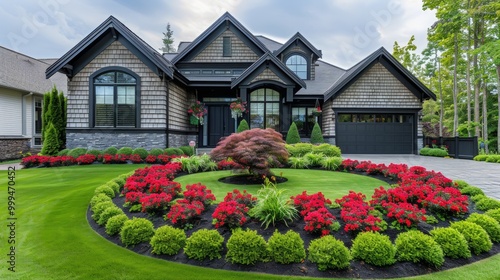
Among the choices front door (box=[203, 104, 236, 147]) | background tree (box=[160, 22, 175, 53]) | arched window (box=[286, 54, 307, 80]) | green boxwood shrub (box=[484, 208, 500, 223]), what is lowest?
green boxwood shrub (box=[484, 208, 500, 223])

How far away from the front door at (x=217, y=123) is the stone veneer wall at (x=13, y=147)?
10.5 m

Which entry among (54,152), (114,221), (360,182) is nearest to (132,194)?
(114,221)

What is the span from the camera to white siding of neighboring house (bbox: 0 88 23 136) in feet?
48.5

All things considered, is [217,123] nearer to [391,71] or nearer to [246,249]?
[391,71]

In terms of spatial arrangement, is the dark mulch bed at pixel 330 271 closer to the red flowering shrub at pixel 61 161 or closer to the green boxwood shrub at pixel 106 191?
the green boxwood shrub at pixel 106 191

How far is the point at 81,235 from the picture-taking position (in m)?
3.70

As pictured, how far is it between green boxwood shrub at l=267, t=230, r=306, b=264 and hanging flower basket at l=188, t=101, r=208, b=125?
Result: 1191 cm

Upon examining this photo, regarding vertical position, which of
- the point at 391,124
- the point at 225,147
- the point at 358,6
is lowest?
the point at 225,147

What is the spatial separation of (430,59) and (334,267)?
33.3m

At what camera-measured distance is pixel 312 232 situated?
341 cm

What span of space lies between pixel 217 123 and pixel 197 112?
1476 mm

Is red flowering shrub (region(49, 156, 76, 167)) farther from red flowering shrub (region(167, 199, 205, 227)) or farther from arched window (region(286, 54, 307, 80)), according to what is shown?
arched window (region(286, 54, 307, 80))

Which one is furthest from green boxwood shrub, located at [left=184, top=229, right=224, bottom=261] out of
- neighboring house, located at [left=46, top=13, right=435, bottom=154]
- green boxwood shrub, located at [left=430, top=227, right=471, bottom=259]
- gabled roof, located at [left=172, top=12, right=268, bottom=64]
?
gabled roof, located at [left=172, top=12, right=268, bottom=64]

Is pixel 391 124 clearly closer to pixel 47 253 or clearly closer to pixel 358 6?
pixel 358 6
